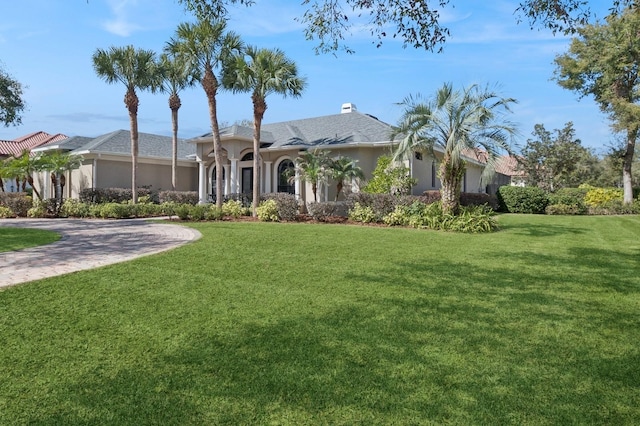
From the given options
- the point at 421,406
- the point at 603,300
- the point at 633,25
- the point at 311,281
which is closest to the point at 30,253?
the point at 311,281

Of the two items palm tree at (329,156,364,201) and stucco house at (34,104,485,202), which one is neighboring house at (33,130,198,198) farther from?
palm tree at (329,156,364,201)

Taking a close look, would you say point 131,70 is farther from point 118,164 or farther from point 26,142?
point 26,142

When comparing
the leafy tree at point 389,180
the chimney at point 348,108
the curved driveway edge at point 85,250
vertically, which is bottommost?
the curved driveway edge at point 85,250

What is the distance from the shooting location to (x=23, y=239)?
10.9 metres

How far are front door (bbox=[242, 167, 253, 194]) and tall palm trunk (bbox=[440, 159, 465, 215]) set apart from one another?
12.4m

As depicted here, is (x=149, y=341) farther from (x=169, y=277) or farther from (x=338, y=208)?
(x=338, y=208)

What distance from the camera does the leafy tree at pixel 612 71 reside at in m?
26.7

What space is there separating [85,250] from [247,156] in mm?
15931

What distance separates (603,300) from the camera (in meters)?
5.94

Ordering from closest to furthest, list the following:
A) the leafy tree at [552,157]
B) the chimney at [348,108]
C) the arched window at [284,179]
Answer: the arched window at [284,179] → the chimney at [348,108] → the leafy tree at [552,157]

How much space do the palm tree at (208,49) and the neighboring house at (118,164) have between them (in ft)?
31.1

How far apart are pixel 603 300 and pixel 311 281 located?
414 cm

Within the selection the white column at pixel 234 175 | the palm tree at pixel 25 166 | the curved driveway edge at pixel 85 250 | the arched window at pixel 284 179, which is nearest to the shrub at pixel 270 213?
the curved driveway edge at pixel 85 250

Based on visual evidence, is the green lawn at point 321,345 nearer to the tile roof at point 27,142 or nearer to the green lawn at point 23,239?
the green lawn at point 23,239
